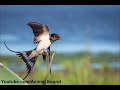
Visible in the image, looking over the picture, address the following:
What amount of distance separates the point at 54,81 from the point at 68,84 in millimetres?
117

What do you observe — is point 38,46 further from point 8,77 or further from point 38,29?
point 8,77

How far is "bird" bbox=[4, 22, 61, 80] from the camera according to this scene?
28.1ft

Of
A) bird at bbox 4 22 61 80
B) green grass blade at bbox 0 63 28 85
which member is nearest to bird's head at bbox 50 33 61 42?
bird at bbox 4 22 61 80

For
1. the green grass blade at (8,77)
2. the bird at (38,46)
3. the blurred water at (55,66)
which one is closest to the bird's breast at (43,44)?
the bird at (38,46)

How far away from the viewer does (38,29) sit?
28.2ft

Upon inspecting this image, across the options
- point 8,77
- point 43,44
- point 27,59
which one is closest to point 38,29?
point 43,44

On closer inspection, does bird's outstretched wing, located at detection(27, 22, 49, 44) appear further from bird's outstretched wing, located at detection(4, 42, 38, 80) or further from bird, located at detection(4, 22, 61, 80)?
bird's outstretched wing, located at detection(4, 42, 38, 80)

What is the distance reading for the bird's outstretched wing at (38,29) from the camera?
28.2 feet

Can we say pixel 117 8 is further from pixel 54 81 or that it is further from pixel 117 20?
pixel 54 81

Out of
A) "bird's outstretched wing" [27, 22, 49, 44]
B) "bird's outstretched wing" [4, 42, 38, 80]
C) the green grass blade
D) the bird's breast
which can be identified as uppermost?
"bird's outstretched wing" [27, 22, 49, 44]

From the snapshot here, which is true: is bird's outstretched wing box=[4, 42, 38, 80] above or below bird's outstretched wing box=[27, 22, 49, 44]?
below

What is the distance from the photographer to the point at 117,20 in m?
8.64
